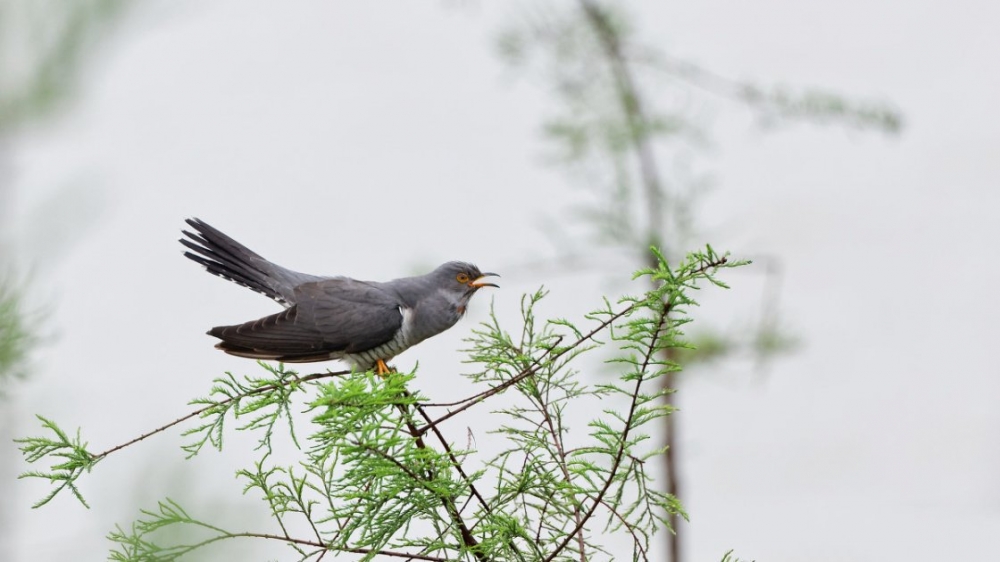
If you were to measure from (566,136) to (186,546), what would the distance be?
8.43ft

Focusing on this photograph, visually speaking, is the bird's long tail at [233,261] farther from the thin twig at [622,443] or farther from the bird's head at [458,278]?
the thin twig at [622,443]

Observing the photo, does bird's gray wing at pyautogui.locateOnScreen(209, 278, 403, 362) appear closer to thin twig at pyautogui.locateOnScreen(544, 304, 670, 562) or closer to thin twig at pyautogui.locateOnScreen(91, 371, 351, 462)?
thin twig at pyautogui.locateOnScreen(91, 371, 351, 462)

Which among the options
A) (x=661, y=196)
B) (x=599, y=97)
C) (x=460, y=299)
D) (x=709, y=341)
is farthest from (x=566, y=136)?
(x=460, y=299)

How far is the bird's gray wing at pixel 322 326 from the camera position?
209cm

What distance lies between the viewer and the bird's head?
7.88 feet

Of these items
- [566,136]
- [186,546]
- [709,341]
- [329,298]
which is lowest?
[186,546]

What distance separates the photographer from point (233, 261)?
2340mm

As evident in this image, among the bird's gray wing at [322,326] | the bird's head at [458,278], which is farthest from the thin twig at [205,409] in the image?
the bird's head at [458,278]

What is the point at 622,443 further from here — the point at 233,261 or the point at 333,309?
the point at 233,261

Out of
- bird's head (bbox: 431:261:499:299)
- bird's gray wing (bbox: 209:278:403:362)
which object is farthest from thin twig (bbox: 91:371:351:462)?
bird's head (bbox: 431:261:499:299)

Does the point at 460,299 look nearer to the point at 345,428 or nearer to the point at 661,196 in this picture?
the point at 345,428

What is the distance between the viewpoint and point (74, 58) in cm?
262

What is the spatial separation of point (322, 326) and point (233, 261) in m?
0.29

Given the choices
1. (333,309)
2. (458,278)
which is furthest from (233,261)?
(458,278)
